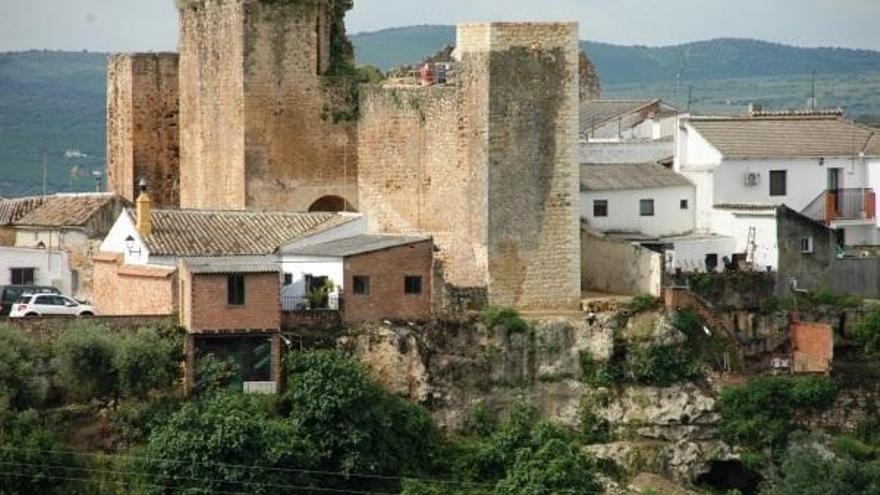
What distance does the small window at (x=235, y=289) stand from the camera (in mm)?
47344

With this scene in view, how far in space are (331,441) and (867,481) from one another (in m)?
8.78

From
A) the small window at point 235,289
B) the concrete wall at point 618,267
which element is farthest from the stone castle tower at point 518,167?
the small window at point 235,289

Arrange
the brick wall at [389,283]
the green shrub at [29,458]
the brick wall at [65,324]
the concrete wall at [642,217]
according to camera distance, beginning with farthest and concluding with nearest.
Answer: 1. the concrete wall at [642,217]
2. the brick wall at [389,283]
3. the brick wall at [65,324]
4. the green shrub at [29,458]

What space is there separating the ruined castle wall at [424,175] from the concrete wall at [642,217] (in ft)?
10.9

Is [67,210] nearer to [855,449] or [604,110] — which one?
[604,110]

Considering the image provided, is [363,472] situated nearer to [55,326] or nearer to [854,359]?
[55,326]

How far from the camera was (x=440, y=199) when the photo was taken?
5156cm

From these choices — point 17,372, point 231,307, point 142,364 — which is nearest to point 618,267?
point 231,307

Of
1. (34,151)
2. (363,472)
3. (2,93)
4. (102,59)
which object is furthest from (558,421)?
(102,59)

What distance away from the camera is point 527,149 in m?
50.4

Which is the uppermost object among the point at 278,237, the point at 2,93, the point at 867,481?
the point at 2,93

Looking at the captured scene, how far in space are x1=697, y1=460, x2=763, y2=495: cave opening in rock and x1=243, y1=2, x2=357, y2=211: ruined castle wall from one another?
8578mm

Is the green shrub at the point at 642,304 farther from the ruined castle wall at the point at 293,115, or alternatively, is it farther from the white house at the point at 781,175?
the ruined castle wall at the point at 293,115

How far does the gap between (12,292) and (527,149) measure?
9.72 meters
